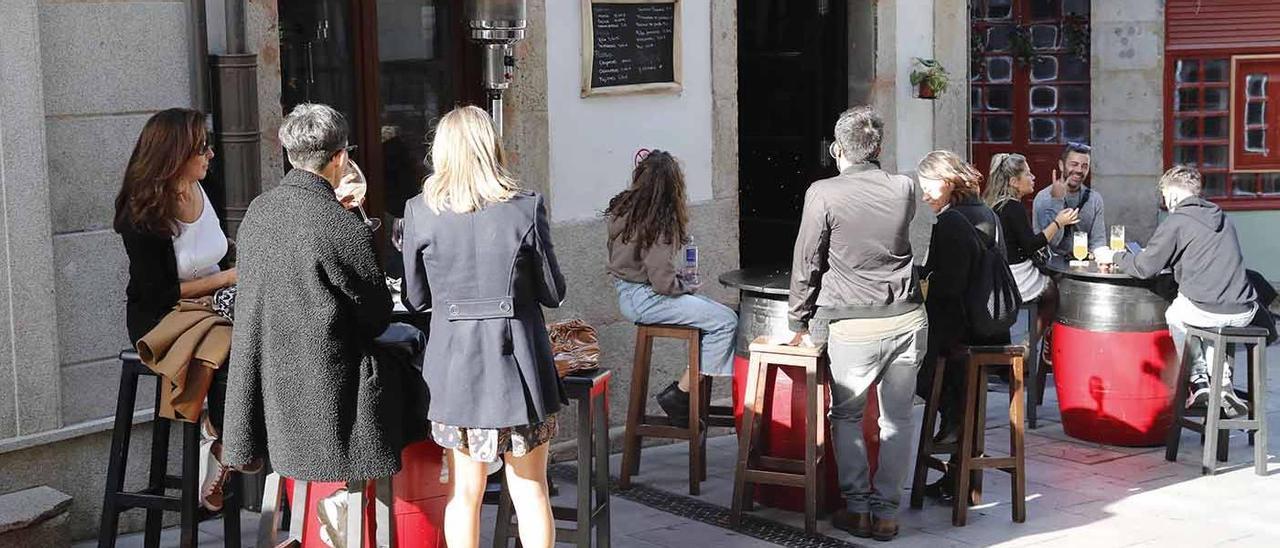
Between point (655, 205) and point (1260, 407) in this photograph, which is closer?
point (655, 205)

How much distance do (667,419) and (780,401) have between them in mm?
951

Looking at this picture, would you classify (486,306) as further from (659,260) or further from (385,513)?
(659,260)

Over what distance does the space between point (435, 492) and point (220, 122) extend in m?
2.04

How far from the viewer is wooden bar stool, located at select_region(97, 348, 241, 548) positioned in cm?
554

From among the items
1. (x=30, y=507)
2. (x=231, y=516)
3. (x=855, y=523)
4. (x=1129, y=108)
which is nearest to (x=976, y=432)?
(x=855, y=523)

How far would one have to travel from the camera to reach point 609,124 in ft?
26.8

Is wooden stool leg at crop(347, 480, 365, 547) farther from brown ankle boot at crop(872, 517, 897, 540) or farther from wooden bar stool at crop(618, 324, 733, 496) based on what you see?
wooden bar stool at crop(618, 324, 733, 496)

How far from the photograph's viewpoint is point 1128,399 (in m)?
7.97

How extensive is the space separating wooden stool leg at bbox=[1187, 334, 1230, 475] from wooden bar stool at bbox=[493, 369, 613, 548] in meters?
3.15

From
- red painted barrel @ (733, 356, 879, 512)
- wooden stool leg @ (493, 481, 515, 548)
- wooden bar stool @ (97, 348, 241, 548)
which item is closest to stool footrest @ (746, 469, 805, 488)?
red painted barrel @ (733, 356, 879, 512)

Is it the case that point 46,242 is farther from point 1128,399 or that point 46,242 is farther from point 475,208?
point 1128,399

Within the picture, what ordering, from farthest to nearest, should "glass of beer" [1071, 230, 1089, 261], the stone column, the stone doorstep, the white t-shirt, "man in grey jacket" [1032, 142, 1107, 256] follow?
1. "man in grey jacket" [1032, 142, 1107, 256]
2. "glass of beer" [1071, 230, 1089, 261]
3. the stone column
4. the stone doorstep
5. the white t-shirt

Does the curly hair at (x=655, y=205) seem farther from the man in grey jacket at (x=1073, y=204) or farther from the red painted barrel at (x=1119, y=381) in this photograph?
the man in grey jacket at (x=1073, y=204)

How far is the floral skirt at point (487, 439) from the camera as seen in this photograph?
198 inches
